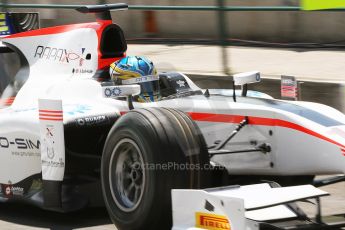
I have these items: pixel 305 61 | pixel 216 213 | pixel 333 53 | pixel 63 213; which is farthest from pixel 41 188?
pixel 333 53

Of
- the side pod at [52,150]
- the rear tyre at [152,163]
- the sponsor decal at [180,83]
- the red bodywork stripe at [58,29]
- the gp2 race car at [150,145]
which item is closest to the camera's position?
the gp2 race car at [150,145]

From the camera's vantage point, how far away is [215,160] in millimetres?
6391

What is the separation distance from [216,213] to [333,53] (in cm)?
587

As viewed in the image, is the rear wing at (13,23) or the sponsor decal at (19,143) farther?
the rear wing at (13,23)

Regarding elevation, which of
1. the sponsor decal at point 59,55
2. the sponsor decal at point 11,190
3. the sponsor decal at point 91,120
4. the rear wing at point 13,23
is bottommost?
the sponsor decal at point 11,190

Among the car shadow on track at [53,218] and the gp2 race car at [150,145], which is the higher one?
the gp2 race car at [150,145]

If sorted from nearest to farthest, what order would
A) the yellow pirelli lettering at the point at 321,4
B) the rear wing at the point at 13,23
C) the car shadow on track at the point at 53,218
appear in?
1. the car shadow on track at the point at 53,218
2. the yellow pirelli lettering at the point at 321,4
3. the rear wing at the point at 13,23

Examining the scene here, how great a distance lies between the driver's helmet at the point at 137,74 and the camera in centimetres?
702

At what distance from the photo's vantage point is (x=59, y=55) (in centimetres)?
768

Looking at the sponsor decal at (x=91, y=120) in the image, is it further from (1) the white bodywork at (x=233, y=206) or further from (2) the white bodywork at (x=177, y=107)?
(1) the white bodywork at (x=233, y=206)

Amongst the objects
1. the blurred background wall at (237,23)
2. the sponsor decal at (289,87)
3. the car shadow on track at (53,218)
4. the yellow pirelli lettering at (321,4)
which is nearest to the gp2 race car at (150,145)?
the car shadow on track at (53,218)

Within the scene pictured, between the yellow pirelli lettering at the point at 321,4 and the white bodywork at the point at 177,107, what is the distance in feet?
5.73

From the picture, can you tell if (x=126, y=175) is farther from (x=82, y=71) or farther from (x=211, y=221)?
(x=82, y=71)

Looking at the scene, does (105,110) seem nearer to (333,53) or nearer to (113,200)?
(113,200)
